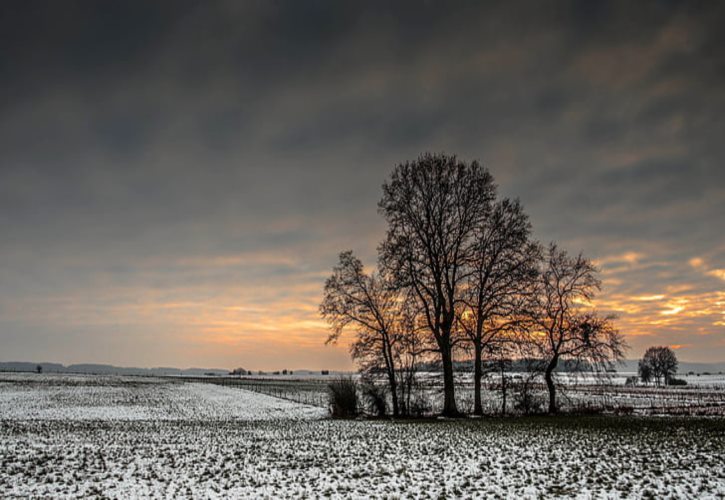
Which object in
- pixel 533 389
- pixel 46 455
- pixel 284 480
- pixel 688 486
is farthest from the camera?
pixel 533 389

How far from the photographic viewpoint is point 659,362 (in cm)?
11444

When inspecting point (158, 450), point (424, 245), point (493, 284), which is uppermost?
point (424, 245)

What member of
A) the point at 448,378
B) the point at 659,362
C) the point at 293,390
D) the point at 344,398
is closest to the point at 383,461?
the point at 448,378

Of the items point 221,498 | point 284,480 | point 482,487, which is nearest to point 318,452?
point 284,480

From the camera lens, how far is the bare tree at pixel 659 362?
113 metres

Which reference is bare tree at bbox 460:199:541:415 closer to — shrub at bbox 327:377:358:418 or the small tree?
shrub at bbox 327:377:358:418

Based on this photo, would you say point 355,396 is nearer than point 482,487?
No

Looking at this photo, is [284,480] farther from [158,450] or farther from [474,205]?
[474,205]

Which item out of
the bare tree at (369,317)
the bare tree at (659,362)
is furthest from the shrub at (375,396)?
the bare tree at (659,362)

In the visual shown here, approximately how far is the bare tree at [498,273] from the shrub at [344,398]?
9.67 meters

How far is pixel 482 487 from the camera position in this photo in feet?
39.5

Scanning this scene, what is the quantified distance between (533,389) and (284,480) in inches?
961

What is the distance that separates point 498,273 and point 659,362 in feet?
356

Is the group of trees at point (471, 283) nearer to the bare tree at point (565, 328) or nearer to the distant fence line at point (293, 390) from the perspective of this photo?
the bare tree at point (565, 328)
